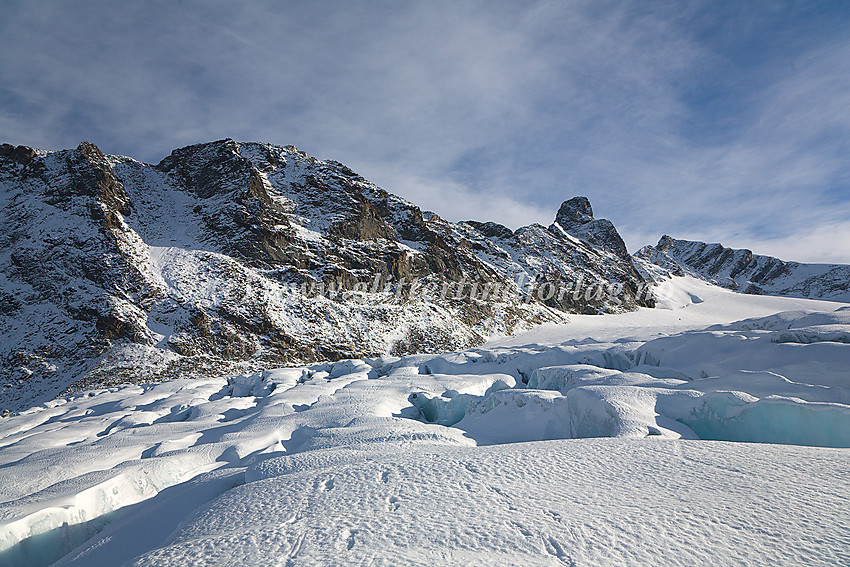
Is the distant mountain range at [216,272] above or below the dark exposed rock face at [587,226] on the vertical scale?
below

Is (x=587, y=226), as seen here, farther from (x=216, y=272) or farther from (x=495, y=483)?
(x=495, y=483)

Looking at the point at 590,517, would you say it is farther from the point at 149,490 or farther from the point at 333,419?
the point at 333,419

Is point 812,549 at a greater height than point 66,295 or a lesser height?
lesser

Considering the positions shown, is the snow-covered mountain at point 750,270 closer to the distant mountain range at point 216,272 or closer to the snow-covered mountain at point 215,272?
the distant mountain range at point 216,272

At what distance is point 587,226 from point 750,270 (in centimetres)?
7227

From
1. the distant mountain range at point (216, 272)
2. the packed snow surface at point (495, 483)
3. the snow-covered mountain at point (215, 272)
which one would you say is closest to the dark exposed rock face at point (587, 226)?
the distant mountain range at point (216, 272)

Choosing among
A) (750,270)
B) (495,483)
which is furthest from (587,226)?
(495,483)

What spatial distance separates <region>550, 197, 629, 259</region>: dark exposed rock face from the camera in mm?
77250

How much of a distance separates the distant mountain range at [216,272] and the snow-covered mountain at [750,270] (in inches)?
3014

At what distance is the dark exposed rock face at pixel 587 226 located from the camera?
77.2 m

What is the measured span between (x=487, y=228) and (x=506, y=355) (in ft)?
183

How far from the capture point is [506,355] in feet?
57.6

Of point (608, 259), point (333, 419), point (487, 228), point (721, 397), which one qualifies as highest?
point (487, 228)

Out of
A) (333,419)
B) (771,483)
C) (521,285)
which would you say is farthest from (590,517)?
(521,285)
